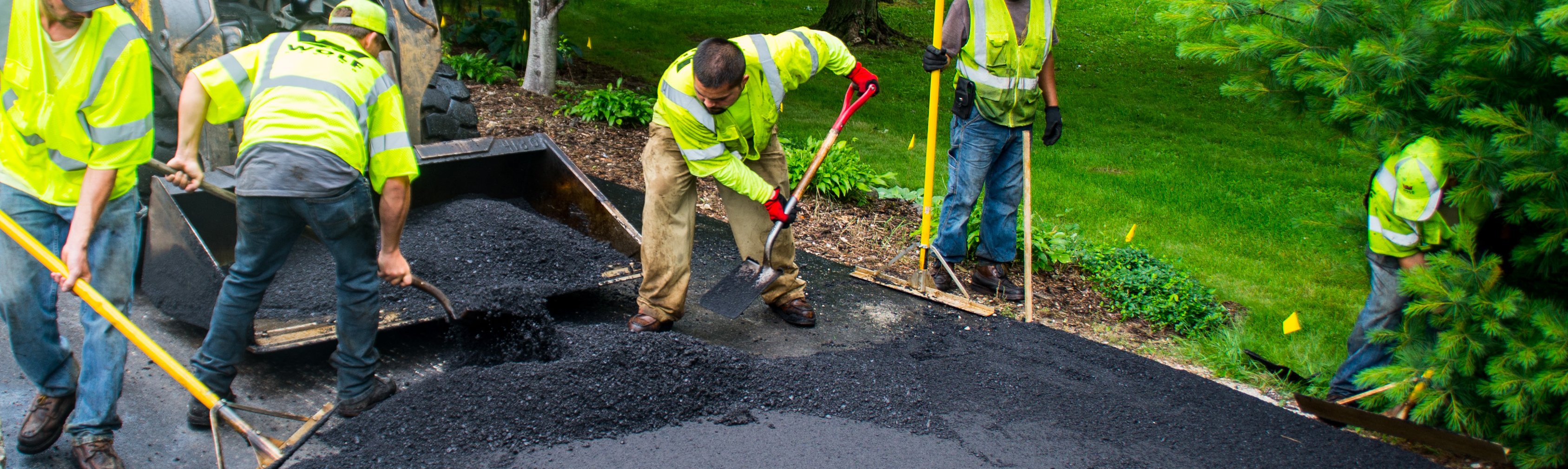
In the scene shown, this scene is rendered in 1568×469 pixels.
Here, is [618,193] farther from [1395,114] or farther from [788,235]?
[1395,114]

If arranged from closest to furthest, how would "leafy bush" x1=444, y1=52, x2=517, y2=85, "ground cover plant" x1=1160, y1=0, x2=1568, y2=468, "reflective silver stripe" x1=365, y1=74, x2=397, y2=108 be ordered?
"ground cover plant" x1=1160, y1=0, x2=1568, y2=468, "reflective silver stripe" x1=365, y1=74, x2=397, y2=108, "leafy bush" x1=444, y1=52, x2=517, y2=85

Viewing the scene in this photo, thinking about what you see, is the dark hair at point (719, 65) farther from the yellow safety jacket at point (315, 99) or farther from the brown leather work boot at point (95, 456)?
the brown leather work boot at point (95, 456)

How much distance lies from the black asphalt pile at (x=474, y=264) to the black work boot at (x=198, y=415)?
539mm

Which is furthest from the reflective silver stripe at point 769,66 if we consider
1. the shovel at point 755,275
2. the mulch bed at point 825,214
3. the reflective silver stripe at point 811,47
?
the mulch bed at point 825,214

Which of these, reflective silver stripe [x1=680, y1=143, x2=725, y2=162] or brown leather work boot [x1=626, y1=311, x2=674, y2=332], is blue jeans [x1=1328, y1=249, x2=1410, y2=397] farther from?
brown leather work boot [x1=626, y1=311, x2=674, y2=332]

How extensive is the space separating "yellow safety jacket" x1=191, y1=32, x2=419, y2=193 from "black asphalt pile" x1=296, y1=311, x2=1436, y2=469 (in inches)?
32.5

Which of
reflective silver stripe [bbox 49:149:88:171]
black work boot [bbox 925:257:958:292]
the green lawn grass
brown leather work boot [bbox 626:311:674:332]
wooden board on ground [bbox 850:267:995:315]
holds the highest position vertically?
reflective silver stripe [bbox 49:149:88:171]

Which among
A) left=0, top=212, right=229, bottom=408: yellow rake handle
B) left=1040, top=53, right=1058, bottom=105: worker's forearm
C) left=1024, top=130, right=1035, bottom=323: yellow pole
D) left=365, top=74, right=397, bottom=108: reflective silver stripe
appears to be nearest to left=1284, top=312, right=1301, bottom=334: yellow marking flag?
left=1024, top=130, right=1035, bottom=323: yellow pole

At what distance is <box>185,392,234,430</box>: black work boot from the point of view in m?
3.21

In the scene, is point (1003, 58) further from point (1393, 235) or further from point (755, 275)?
point (1393, 235)

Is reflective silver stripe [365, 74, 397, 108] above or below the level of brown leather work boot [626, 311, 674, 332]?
above

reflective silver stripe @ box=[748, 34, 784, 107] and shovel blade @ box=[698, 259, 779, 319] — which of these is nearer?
reflective silver stripe @ box=[748, 34, 784, 107]

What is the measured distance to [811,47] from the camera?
4.09m

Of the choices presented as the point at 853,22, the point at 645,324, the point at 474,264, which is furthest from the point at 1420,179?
the point at 853,22
